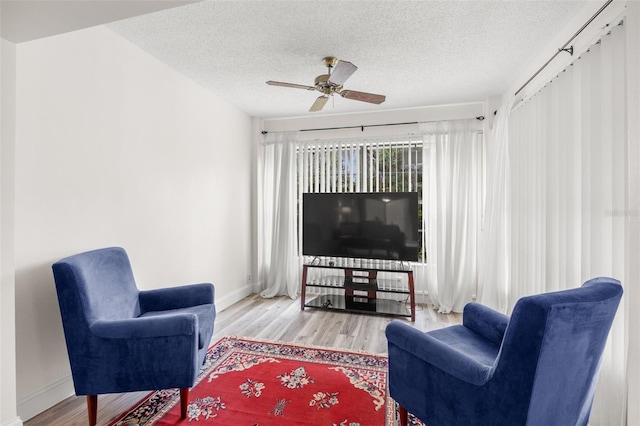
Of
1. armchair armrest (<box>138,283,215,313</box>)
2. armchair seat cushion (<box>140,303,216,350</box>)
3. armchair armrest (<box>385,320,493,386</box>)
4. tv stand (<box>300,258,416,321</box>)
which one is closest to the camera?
armchair armrest (<box>385,320,493,386</box>)

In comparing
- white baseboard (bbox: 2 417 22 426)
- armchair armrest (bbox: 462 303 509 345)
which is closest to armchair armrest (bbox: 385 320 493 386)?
armchair armrest (bbox: 462 303 509 345)

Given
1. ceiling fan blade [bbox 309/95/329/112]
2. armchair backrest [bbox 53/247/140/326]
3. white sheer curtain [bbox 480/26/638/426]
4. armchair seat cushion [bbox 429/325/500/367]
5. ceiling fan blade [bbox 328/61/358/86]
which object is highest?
ceiling fan blade [bbox 328/61/358/86]

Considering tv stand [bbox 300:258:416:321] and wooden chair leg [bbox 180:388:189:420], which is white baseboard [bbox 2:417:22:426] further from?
tv stand [bbox 300:258:416:321]

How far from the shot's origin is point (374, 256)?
12.9 ft

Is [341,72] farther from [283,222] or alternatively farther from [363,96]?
[283,222]

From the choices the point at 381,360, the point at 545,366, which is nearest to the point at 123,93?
the point at 381,360

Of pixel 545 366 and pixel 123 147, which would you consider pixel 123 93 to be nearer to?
pixel 123 147

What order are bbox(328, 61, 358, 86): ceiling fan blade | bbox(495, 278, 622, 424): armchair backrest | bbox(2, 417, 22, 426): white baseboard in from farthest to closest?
bbox(328, 61, 358, 86): ceiling fan blade, bbox(2, 417, 22, 426): white baseboard, bbox(495, 278, 622, 424): armchair backrest

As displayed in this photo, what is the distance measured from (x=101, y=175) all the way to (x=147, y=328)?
1.31 meters

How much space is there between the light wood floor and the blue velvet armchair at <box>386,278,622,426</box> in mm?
1383

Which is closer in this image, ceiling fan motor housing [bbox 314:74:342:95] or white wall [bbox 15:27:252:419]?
white wall [bbox 15:27:252:419]

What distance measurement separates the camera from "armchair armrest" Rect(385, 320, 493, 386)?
4.38 feet

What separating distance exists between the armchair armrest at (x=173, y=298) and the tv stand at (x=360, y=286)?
1623 mm

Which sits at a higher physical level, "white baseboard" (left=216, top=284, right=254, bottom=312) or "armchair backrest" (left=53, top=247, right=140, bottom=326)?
"armchair backrest" (left=53, top=247, right=140, bottom=326)
